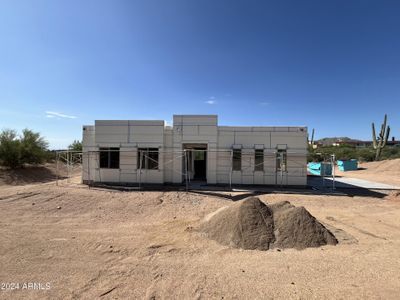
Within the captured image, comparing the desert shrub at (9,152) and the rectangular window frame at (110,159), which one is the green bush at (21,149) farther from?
the rectangular window frame at (110,159)

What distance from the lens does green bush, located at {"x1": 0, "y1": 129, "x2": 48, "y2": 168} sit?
20734mm

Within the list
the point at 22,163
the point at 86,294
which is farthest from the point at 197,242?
the point at 22,163

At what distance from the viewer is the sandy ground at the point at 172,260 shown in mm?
4145

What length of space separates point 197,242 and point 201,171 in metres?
14.2

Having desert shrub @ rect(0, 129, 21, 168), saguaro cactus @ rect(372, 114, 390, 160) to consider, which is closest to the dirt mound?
desert shrub @ rect(0, 129, 21, 168)

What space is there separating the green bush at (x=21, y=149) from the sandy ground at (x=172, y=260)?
14151 mm

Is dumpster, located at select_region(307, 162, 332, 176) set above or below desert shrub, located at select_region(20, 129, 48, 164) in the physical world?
below

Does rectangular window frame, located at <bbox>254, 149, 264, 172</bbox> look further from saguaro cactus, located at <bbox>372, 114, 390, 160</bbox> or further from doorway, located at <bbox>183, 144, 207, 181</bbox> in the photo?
saguaro cactus, located at <bbox>372, 114, 390, 160</bbox>

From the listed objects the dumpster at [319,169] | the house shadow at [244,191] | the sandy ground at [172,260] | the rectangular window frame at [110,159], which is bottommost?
the sandy ground at [172,260]

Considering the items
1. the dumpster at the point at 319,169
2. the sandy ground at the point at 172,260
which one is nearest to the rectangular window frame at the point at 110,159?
the sandy ground at the point at 172,260

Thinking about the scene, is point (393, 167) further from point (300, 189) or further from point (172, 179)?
point (172, 179)

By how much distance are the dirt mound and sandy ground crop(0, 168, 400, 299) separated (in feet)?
1.04

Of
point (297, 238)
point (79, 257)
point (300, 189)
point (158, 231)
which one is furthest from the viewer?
point (300, 189)

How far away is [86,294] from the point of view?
13.3 feet
